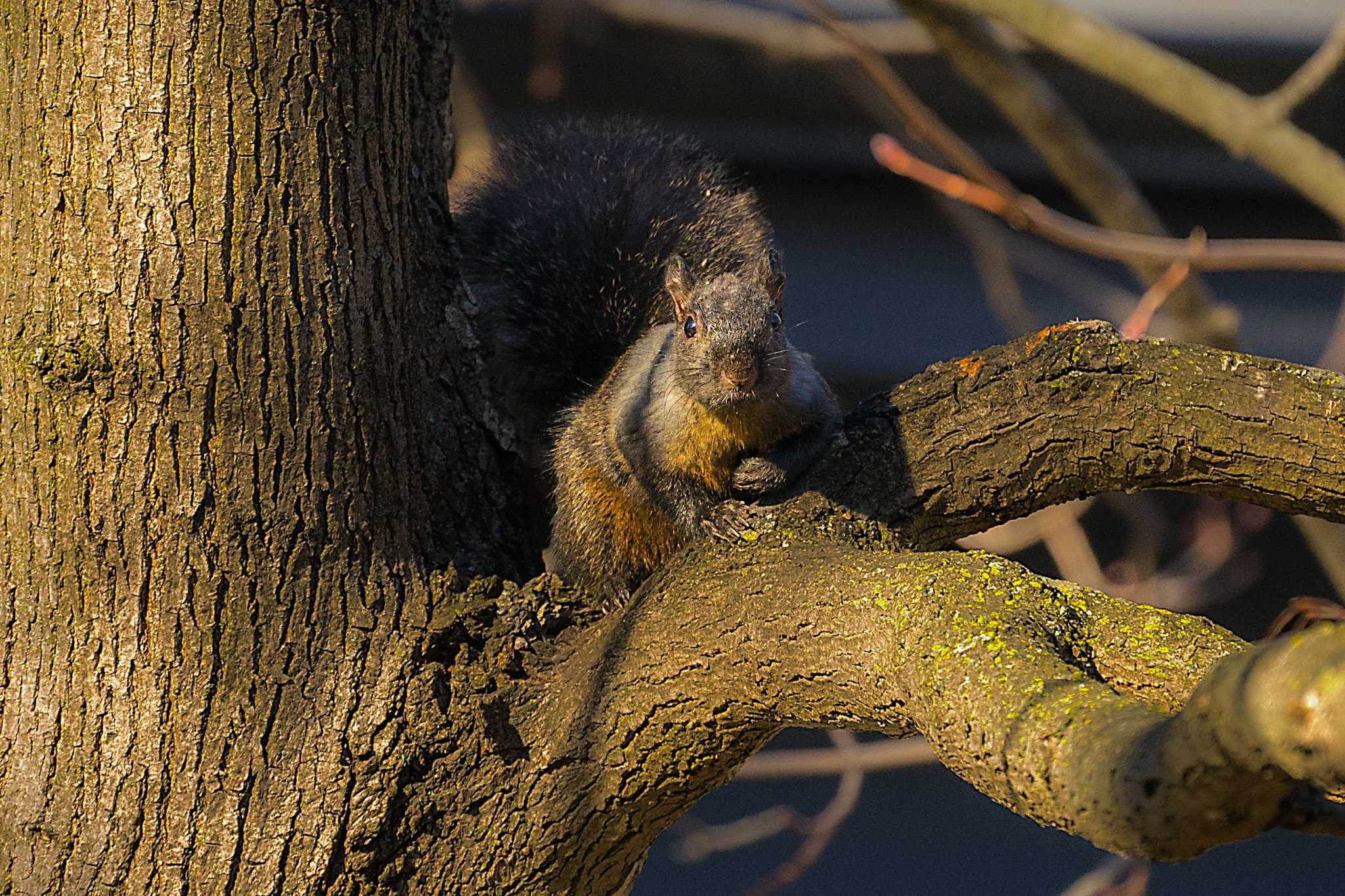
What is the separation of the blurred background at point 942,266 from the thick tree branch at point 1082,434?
221 centimetres

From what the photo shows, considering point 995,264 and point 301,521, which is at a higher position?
point 995,264

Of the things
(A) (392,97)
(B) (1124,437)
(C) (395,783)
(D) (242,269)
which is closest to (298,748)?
(C) (395,783)

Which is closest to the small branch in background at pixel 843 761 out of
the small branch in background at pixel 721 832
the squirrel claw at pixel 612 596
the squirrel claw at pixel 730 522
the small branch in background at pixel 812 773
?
the small branch in background at pixel 812 773

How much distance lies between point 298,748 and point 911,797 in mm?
3231

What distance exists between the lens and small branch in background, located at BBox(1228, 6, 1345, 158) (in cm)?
198

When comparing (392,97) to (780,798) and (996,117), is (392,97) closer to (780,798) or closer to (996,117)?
(996,117)

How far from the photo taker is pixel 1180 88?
2.09 metres

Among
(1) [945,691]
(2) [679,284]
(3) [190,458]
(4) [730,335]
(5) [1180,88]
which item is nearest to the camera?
(1) [945,691]

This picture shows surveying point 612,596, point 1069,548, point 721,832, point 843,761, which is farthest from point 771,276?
point 721,832

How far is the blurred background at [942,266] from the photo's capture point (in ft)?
12.5

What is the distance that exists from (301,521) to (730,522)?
56cm

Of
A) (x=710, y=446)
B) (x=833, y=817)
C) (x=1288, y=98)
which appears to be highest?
(x=1288, y=98)

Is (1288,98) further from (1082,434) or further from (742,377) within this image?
(742,377)

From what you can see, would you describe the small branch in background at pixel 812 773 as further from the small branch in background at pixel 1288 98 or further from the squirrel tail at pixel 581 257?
the small branch in background at pixel 1288 98
